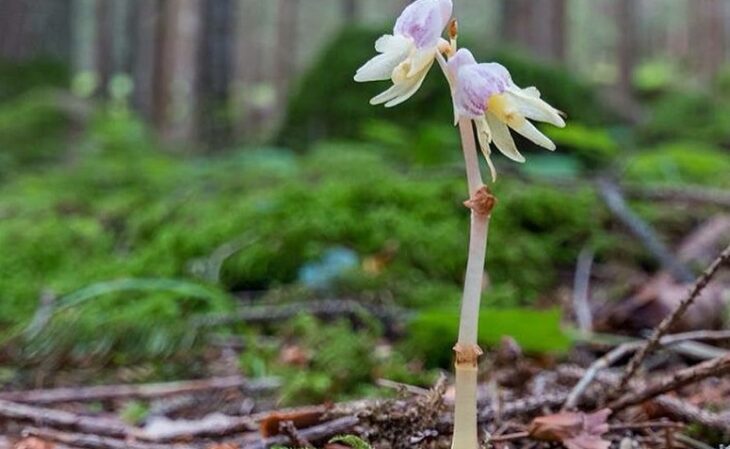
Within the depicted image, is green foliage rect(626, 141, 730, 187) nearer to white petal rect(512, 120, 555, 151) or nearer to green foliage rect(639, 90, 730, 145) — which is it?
green foliage rect(639, 90, 730, 145)

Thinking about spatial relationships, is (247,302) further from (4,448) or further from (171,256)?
(4,448)

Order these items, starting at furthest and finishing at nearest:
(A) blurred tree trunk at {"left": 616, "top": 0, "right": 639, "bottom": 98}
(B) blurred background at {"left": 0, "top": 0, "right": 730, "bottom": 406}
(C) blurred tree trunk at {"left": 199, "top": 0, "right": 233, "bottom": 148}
A: 1. (A) blurred tree trunk at {"left": 616, "top": 0, "right": 639, "bottom": 98}
2. (C) blurred tree trunk at {"left": 199, "top": 0, "right": 233, "bottom": 148}
3. (B) blurred background at {"left": 0, "top": 0, "right": 730, "bottom": 406}

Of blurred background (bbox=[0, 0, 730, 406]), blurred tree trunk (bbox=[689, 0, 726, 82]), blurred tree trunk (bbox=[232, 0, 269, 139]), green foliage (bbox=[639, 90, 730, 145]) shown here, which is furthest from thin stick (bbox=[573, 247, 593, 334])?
blurred tree trunk (bbox=[232, 0, 269, 139])

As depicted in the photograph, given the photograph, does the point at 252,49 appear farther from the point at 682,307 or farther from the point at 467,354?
the point at 467,354

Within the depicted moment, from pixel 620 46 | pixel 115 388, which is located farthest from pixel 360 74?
pixel 620 46

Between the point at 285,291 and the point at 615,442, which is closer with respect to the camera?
the point at 615,442

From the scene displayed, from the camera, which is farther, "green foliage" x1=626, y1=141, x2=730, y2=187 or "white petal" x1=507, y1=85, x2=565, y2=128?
"green foliage" x1=626, y1=141, x2=730, y2=187

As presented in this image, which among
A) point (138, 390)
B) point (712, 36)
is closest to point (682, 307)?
point (138, 390)
